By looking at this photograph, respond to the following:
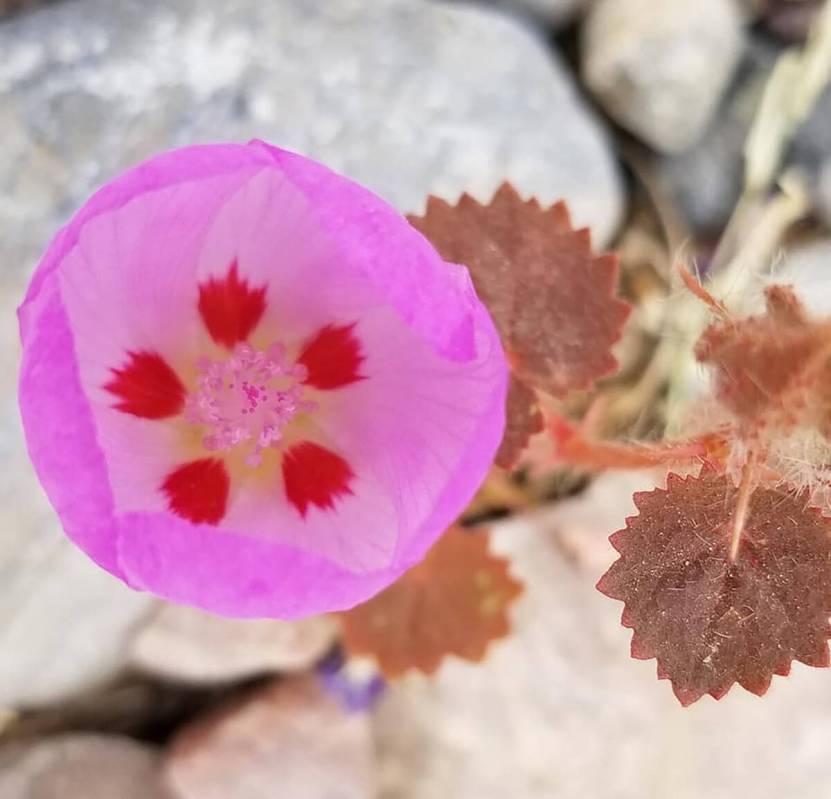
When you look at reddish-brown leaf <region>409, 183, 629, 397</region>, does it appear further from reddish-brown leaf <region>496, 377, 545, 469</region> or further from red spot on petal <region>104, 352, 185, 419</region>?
red spot on petal <region>104, 352, 185, 419</region>

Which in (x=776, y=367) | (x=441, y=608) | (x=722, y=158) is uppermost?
(x=776, y=367)

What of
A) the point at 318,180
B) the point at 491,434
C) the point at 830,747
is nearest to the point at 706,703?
the point at 830,747

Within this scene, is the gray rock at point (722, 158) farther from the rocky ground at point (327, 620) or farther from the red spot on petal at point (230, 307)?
the red spot on petal at point (230, 307)

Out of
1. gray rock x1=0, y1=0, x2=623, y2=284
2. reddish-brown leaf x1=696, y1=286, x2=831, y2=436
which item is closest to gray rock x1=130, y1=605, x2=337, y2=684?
gray rock x1=0, y1=0, x2=623, y2=284

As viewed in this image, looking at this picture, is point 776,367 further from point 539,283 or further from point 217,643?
point 217,643

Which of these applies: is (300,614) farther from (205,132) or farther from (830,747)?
(830,747)

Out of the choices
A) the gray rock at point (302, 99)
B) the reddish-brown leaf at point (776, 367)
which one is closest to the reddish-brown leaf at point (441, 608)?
the gray rock at point (302, 99)

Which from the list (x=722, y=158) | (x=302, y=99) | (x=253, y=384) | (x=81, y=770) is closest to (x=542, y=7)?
(x=722, y=158)

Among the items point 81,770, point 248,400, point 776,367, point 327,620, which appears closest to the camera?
point 776,367
